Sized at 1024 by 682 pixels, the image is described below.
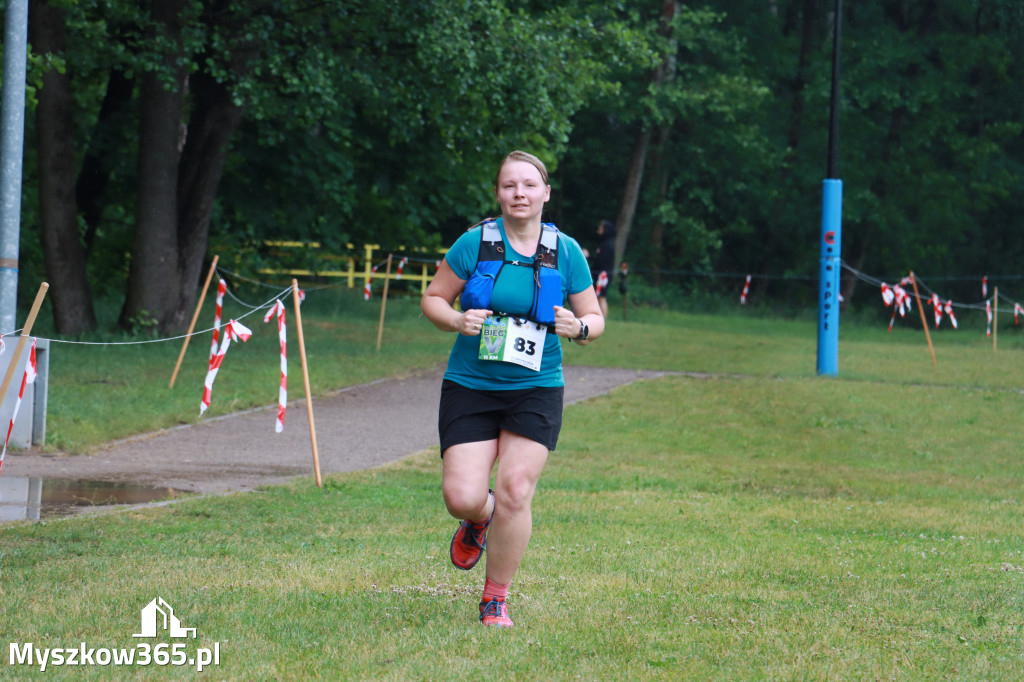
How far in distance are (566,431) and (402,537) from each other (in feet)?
20.4

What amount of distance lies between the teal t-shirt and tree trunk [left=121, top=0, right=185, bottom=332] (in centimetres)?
1506

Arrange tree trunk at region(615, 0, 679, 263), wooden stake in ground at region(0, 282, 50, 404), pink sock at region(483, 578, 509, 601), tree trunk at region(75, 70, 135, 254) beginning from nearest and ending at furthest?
pink sock at region(483, 578, 509, 601) → wooden stake in ground at region(0, 282, 50, 404) → tree trunk at region(75, 70, 135, 254) → tree trunk at region(615, 0, 679, 263)

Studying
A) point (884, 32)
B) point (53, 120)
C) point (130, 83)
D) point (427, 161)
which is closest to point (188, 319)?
point (53, 120)

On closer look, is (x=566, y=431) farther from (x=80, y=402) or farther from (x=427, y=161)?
(x=427, y=161)

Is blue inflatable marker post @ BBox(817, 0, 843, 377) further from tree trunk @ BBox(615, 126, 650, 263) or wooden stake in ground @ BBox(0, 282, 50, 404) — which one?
tree trunk @ BBox(615, 126, 650, 263)

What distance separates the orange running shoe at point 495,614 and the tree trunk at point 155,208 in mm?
15167

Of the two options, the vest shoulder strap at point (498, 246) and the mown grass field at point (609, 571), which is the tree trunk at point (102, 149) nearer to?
the mown grass field at point (609, 571)

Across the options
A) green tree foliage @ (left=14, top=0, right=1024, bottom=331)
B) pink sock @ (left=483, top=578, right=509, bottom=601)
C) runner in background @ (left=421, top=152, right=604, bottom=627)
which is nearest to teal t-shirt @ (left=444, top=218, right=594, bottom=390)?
runner in background @ (left=421, top=152, right=604, bottom=627)

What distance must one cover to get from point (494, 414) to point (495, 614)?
2.59ft

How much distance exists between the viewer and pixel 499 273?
493 cm

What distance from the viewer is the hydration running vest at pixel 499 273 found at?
4.88 metres

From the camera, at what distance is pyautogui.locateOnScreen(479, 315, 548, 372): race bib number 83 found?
483 centimetres

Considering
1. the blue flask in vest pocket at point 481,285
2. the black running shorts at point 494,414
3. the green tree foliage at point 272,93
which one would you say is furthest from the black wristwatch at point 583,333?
the green tree foliage at point 272,93

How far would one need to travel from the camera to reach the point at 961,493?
10016 mm
